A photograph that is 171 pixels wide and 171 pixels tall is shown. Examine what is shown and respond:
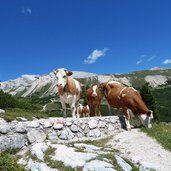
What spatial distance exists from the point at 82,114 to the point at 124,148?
16905mm

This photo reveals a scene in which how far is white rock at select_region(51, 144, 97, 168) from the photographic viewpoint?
46.3ft

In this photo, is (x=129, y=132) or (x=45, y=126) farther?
(x=129, y=132)

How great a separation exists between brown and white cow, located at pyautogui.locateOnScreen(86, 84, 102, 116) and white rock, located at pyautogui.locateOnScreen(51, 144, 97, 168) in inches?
304

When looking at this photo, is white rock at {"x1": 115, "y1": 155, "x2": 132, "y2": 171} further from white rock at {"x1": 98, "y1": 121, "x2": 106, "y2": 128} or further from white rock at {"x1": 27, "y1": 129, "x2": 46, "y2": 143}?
white rock at {"x1": 98, "y1": 121, "x2": 106, "y2": 128}

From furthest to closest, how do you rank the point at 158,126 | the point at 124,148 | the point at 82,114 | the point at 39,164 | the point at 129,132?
1. the point at 82,114
2. the point at 158,126
3. the point at 129,132
4. the point at 124,148
5. the point at 39,164

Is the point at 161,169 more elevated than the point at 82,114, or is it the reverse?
the point at 82,114

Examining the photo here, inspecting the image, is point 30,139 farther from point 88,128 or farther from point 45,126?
point 88,128

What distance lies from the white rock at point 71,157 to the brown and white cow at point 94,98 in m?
7.71

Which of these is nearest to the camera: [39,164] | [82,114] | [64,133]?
[39,164]

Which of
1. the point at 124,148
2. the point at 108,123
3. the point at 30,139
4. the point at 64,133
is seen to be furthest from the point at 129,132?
the point at 30,139

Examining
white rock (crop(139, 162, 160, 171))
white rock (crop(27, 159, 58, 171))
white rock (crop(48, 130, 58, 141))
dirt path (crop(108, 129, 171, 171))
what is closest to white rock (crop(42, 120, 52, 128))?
white rock (crop(48, 130, 58, 141))

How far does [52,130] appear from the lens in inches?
696

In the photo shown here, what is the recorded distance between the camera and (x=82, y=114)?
3338 cm

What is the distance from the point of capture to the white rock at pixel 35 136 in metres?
16.9
